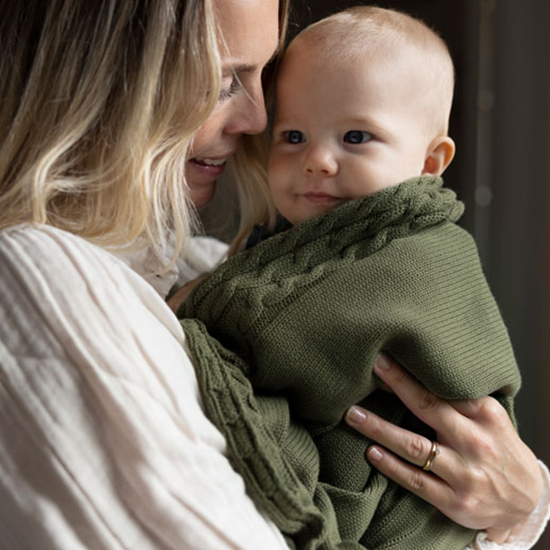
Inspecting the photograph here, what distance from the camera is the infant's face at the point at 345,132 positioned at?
1255mm

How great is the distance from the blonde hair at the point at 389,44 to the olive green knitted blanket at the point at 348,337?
177mm

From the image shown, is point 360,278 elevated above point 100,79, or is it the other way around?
point 100,79

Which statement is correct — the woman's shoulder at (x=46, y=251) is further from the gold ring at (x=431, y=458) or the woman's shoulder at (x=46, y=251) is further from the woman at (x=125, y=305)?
the gold ring at (x=431, y=458)

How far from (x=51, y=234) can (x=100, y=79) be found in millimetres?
244

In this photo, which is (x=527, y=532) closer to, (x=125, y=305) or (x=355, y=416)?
(x=355, y=416)

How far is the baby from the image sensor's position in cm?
106

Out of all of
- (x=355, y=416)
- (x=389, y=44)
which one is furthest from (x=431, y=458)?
(x=389, y=44)

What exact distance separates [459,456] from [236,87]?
70 cm

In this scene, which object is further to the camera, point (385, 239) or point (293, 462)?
point (385, 239)

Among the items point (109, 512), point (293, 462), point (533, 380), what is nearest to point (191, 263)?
point (293, 462)

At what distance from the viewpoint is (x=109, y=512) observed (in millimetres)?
848

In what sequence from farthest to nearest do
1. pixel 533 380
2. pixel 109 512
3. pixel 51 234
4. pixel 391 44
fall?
pixel 533 380
pixel 391 44
pixel 51 234
pixel 109 512

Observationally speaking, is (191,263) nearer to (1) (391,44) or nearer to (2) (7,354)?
(1) (391,44)

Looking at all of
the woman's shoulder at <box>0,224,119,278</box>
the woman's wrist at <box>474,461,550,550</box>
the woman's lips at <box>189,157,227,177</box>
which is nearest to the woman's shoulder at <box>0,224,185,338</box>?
the woman's shoulder at <box>0,224,119,278</box>
